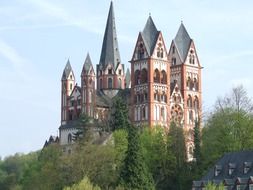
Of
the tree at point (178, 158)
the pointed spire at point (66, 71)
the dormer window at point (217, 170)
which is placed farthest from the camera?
the pointed spire at point (66, 71)

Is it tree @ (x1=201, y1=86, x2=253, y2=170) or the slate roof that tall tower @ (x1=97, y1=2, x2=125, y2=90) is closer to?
the slate roof

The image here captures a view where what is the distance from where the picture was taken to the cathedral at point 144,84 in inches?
4446

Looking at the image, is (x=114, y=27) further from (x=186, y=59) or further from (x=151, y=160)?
(x=151, y=160)

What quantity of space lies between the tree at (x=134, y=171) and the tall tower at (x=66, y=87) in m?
43.8

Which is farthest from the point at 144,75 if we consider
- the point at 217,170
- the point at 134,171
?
the point at 217,170

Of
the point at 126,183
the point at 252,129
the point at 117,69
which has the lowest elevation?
the point at 126,183

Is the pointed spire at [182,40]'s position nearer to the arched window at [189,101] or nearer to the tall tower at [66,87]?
the arched window at [189,101]

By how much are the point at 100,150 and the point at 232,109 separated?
15.6 m

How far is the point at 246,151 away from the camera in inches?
2891

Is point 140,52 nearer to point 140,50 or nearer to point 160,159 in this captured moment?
point 140,50

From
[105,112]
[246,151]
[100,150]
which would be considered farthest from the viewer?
[105,112]

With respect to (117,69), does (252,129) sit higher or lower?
lower

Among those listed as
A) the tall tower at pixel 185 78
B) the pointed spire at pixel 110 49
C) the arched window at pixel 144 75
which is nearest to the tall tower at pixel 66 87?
the pointed spire at pixel 110 49

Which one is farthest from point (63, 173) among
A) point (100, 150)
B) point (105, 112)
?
point (105, 112)
